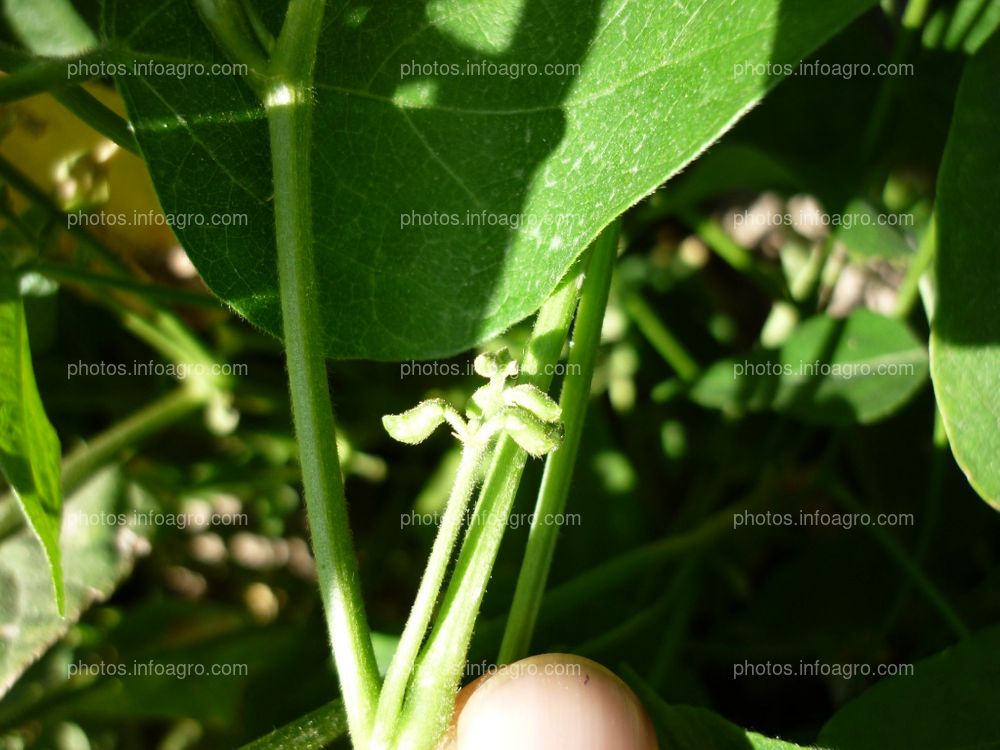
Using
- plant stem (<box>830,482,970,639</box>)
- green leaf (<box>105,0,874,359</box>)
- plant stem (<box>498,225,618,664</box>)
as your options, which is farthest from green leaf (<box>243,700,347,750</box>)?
plant stem (<box>830,482,970,639</box>)

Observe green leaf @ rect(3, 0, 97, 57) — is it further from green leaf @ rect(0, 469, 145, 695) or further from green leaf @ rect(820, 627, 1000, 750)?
green leaf @ rect(820, 627, 1000, 750)

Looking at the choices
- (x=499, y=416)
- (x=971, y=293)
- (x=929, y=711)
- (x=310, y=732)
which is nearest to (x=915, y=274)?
(x=971, y=293)

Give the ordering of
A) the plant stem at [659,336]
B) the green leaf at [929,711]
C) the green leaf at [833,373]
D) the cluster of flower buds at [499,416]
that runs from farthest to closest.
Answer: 1. the plant stem at [659,336]
2. the green leaf at [833,373]
3. the green leaf at [929,711]
4. the cluster of flower buds at [499,416]

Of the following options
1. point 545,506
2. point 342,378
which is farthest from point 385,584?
point 545,506

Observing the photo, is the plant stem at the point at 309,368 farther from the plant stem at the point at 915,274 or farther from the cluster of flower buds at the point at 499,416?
the plant stem at the point at 915,274

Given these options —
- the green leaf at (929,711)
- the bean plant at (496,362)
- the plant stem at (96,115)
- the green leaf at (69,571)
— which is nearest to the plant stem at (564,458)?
the bean plant at (496,362)
